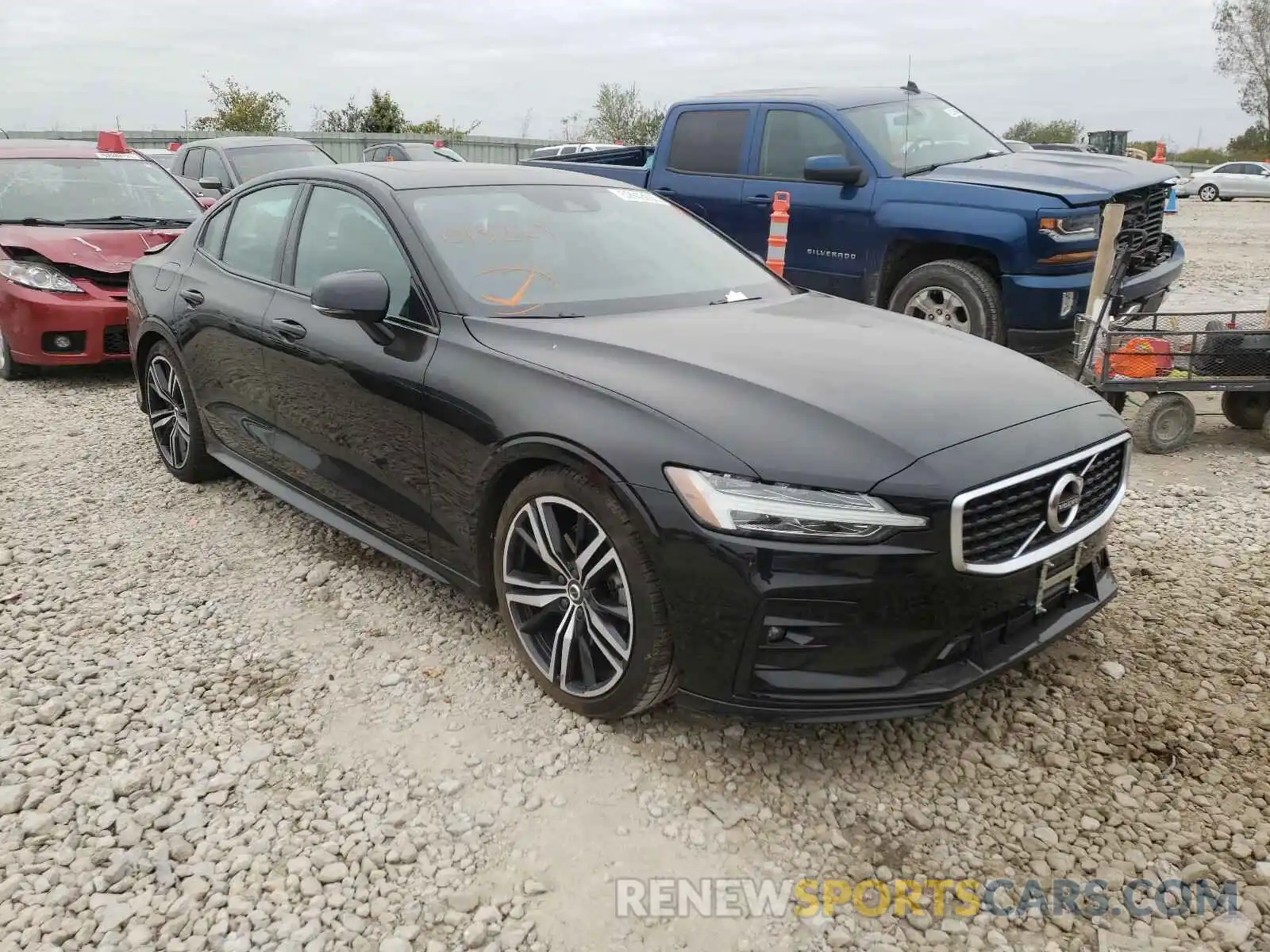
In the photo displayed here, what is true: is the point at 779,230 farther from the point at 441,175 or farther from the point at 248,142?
the point at 248,142

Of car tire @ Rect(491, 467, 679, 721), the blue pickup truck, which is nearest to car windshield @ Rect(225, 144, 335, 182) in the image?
the blue pickup truck

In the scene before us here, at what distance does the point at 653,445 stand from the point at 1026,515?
39.6 inches

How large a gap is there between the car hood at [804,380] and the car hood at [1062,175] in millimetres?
3456

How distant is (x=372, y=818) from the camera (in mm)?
2576

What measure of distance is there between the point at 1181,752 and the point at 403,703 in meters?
2.34

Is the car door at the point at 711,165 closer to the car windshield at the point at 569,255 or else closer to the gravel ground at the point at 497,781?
the car windshield at the point at 569,255

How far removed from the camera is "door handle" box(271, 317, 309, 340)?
3766mm

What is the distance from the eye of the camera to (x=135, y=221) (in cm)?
746

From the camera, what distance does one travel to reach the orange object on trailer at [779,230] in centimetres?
720

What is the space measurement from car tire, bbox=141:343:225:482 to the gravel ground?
95 centimetres

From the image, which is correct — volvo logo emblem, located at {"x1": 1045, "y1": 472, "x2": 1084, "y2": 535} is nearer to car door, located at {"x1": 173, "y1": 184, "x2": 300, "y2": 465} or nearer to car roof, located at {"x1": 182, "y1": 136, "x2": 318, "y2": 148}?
car door, located at {"x1": 173, "y1": 184, "x2": 300, "y2": 465}

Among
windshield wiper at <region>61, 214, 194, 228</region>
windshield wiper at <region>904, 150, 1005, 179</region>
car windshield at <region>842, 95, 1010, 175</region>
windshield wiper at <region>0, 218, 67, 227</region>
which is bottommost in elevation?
windshield wiper at <region>0, 218, 67, 227</region>

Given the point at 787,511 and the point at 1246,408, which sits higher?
the point at 787,511

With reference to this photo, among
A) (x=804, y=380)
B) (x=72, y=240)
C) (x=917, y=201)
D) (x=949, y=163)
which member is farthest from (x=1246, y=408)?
(x=72, y=240)
